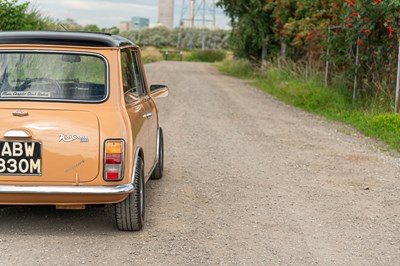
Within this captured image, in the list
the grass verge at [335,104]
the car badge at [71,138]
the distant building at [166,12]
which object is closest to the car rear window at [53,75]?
the car badge at [71,138]

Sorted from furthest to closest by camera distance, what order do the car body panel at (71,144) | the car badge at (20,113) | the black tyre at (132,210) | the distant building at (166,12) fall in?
the distant building at (166,12)
the black tyre at (132,210)
the car badge at (20,113)
the car body panel at (71,144)

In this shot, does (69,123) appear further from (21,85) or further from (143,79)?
(143,79)

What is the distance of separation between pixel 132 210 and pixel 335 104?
463 inches

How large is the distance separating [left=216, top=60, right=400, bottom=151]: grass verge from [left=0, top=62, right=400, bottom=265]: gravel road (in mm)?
1038

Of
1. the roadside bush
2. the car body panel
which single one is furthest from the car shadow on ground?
the roadside bush

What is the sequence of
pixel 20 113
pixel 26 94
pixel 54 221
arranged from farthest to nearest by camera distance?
1. pixel 54 221
2. pixel 26 94
3. pixel 20 113

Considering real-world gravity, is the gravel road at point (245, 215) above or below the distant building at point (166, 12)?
below

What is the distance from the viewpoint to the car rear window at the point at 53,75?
250 inches

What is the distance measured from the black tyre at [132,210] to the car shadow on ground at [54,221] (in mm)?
157

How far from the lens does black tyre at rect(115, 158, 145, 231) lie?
6.14m

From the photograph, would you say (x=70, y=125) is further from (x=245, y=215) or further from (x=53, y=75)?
(x=245, y=215)

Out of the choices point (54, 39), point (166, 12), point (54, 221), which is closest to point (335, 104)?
point (54, 221)

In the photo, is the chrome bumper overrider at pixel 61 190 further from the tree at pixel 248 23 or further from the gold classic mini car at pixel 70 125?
the tree at pixel 248 23

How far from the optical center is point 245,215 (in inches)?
276
